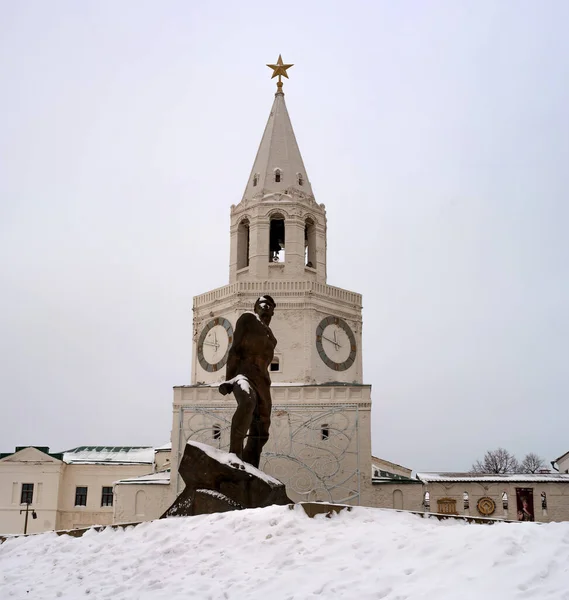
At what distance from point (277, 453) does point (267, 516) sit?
20.8 meters

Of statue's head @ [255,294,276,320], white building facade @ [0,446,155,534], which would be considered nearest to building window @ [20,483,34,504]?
white building facade @ [0,446,155,534]

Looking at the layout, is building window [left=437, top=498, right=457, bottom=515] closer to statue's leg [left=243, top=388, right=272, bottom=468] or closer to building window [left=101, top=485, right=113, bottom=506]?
statue's leg [left=243, top=388, right=272, bottom=468]

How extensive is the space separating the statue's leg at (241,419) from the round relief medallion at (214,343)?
20.2 meters

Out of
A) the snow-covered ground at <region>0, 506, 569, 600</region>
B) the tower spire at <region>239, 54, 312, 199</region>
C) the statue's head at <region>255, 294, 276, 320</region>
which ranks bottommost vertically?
the snow-covered ground at <region>0, 506, 569, 600</region>

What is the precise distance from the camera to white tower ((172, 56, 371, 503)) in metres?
31.5

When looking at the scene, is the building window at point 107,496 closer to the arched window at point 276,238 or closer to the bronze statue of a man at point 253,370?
the arched window at point 276,238

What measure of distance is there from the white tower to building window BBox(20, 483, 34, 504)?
15623 mm

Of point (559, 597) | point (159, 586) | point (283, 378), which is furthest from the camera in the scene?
point (283, 378)

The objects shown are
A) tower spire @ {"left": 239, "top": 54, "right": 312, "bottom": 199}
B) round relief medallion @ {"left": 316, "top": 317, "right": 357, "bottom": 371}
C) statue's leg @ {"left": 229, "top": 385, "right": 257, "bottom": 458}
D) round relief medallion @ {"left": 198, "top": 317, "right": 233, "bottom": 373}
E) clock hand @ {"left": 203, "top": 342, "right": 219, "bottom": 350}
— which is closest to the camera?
statue's leg @ {"left": 229, "top": 385, "right": 257, "bottom": 458}

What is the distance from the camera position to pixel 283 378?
112ft

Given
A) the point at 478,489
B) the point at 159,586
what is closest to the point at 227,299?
the point at 478,489

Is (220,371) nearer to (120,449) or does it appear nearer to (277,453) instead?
(277,453)

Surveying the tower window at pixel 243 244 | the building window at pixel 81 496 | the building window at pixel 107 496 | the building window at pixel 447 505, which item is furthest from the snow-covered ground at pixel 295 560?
the building window at pixel 81 496

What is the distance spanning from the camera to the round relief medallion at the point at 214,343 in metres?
35.2
